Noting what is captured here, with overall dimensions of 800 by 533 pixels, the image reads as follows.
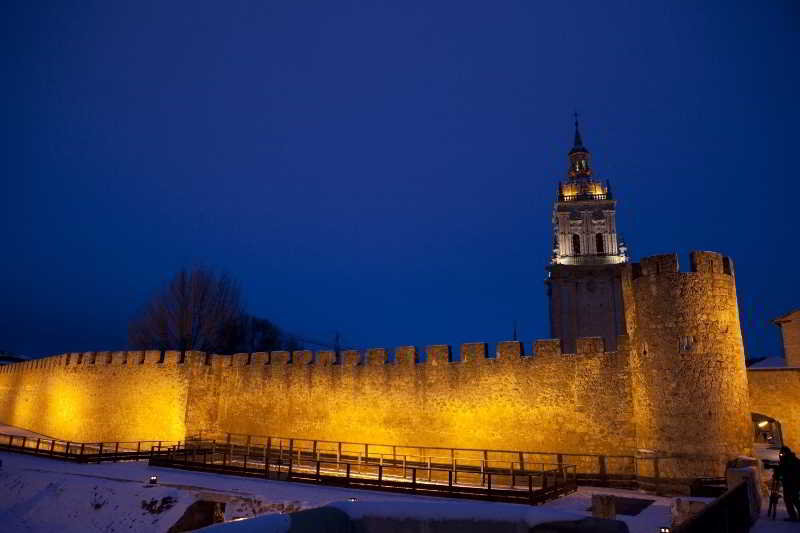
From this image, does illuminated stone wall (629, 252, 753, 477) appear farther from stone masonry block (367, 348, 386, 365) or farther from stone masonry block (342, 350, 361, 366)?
stone masonry block (342, 350, 361, 366)

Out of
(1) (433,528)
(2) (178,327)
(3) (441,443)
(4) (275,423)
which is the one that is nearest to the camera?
(1) (433,528)

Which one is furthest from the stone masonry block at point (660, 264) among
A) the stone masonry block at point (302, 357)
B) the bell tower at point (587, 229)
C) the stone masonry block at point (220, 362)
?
the bell tower at point (587, 229)

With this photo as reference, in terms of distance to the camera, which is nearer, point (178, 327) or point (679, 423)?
point (679, 423)

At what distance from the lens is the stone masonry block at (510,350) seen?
15.0 metres

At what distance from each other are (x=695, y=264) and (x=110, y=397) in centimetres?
2170

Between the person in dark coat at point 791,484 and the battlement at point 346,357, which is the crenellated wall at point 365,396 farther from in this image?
the person in dark coat at point 791,484

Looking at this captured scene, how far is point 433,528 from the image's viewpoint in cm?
516

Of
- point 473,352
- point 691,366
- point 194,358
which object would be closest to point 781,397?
point 691,366

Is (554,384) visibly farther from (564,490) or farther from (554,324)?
(554,324)

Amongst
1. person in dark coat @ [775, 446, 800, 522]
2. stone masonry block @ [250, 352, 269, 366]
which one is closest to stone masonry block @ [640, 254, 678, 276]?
person in dark coat @ [775, 446, 800, 522]

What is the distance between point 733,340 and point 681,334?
3.65 feet

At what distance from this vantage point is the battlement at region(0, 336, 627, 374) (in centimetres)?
1460

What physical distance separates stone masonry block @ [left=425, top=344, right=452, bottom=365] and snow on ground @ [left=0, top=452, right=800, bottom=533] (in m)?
5.03

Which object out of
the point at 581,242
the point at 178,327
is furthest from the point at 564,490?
the point at 581,242
